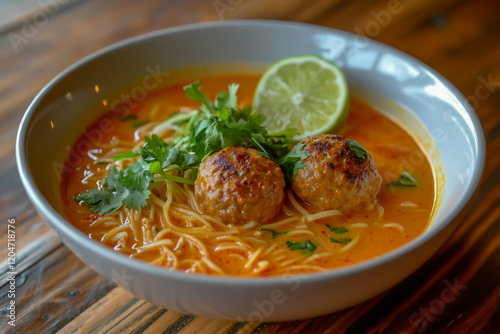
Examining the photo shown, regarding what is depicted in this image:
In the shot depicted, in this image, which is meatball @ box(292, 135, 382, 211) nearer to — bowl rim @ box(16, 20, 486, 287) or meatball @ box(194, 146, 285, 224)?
meatball @ box(194, 146, 285, 224)

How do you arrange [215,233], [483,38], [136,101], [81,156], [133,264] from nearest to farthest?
[133,264] → [215,233] → [81,156] → [136,101] → [483,38]

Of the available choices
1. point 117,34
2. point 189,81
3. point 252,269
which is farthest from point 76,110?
point 252,269

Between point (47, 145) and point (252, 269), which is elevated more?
point (47, 145)

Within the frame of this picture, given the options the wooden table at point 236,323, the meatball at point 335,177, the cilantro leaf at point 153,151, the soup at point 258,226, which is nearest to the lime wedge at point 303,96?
the soup at point 258,226

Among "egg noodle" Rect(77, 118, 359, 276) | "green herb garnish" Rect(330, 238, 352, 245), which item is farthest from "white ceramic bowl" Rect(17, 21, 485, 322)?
"green herb garnish" Rect(330, 238, 352, 245)

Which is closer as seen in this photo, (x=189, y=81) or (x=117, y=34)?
(x=189, y=81)

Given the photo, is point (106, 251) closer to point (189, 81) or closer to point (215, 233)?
point (215, 233)

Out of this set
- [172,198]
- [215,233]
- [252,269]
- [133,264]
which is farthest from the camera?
[172,198]

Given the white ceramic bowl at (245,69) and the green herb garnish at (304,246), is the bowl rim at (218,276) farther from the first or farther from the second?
the green herb garnish at (304,246)
